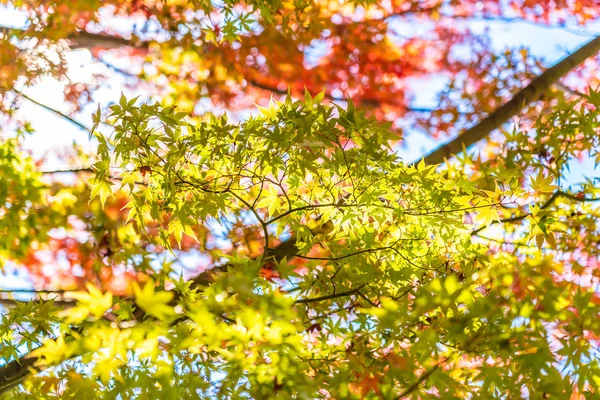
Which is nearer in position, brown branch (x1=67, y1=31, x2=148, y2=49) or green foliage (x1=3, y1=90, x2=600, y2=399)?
green foliage (x1=3, y1=90, x2=600, y2=399)

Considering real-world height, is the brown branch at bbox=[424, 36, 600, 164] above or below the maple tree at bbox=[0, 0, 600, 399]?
above

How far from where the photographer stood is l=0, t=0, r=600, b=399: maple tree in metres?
1.18

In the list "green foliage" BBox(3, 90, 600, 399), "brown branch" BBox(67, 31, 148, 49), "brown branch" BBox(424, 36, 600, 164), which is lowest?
"green foliage" BBox(3, 90, 600, 399)

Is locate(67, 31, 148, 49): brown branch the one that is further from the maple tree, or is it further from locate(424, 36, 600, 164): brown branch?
locate(424, 36, 600, 164): brown branch

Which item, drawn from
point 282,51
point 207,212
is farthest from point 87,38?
point 207,212

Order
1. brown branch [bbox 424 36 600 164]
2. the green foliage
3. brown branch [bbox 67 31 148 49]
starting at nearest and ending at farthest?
1. the green foliage
2. brown branch [bbox 424 36 600 164]
3. brown branch [bbox 67 31 148 49]

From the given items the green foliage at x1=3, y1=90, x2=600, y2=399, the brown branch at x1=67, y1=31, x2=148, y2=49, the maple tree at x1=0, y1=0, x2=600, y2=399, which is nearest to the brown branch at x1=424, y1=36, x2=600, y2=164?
the maple tree at x1=0, y1=0, x2=600, y2=399

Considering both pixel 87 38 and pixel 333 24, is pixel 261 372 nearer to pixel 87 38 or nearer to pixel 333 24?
pixel 87 38

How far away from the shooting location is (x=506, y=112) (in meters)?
3.02

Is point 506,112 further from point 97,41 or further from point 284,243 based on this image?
point 97,41

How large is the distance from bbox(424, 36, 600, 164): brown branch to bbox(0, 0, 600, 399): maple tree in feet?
0.06

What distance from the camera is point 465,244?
176 cm

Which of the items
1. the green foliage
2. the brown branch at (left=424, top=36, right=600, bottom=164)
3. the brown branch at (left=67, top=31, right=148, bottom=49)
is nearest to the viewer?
the green foliage

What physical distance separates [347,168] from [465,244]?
1.86 feet
